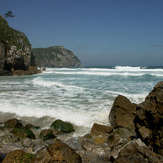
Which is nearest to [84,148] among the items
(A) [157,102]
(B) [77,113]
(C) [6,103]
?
(A) [157,102]

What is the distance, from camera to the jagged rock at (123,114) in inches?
233

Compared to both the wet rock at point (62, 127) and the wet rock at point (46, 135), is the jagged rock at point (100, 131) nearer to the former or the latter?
the wet rock at point (62, 127)

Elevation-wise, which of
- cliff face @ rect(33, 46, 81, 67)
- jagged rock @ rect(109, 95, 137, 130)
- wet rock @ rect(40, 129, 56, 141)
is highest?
cliff face @ rect(33, 46, 81, 67)

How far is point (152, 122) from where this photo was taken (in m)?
3.65

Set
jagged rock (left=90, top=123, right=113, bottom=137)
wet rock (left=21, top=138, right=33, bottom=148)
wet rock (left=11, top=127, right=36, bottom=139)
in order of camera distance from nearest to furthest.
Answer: wet rock (left=21, top=138, right=33, bottom=148) < wet rock (left=11, top=127, right=36, bottom=139) < jagged rock (left=90, top=123, right=113, bottom=137)

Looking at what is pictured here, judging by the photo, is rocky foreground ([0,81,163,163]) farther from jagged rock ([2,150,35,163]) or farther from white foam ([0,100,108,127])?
white foam ([0,100,108,127])

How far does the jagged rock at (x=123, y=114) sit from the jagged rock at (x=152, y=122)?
1967mm

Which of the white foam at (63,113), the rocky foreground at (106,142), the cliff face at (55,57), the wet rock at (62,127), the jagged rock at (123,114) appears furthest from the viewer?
the cliff face at (55,57)

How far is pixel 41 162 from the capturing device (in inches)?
105

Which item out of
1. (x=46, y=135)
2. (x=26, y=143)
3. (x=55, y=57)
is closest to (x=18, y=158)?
(x=26, y=143)

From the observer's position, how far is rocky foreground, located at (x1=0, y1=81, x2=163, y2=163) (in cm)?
281

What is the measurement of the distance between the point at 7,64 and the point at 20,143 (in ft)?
105

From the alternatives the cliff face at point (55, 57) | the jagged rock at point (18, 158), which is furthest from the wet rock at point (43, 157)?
the cliff face at point (55, 57)

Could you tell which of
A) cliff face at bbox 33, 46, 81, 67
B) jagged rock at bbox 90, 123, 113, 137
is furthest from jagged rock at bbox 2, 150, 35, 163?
cliff face at bbox 33, 46, 81, 67
